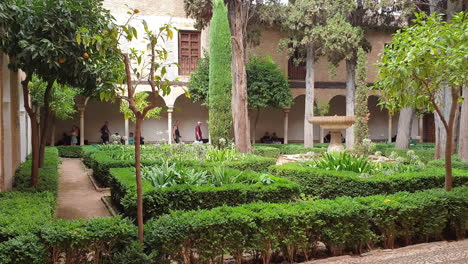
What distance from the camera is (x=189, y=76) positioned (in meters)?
20.5

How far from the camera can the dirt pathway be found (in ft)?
22.2

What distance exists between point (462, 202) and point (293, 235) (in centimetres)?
256

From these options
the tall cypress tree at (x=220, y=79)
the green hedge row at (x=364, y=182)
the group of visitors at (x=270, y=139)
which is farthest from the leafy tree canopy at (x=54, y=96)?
the group of visitors at (x=270, y=139)

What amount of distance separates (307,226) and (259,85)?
609 inches

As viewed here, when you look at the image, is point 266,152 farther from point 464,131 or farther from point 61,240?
point 61,240

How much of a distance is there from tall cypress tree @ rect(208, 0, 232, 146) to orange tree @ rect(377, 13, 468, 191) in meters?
10.00

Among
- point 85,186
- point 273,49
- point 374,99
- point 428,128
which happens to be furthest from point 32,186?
point 428,128

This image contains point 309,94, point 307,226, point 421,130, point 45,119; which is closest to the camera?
point 307,226

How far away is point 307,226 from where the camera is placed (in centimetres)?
435

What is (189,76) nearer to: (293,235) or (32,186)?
(32,186)

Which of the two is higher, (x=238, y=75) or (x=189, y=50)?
(x=189, y=50)

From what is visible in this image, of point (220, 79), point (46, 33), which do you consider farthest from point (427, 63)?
point (220, 79)

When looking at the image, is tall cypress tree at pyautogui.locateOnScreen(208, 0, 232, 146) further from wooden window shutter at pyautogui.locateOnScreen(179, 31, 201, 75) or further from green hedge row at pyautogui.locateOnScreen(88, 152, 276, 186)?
green hedge row at pyautogui.locateOnScreen(88, 152, 276, 186)

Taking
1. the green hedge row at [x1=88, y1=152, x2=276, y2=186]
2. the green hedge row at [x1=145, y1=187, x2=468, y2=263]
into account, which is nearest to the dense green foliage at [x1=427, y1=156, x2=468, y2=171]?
the green hedge row at [x1=88, y1=152, x2=276, y2=186]
